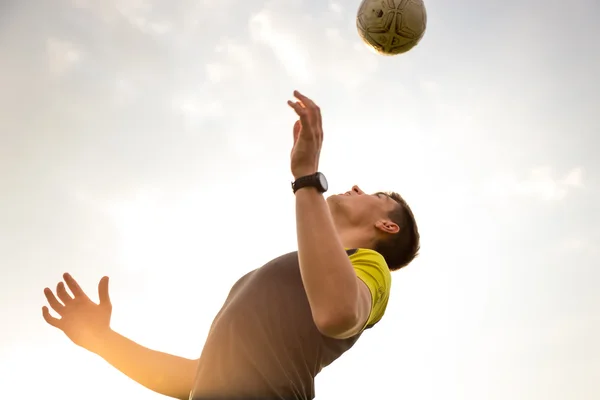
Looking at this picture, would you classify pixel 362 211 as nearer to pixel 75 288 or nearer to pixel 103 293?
pixel 103 293

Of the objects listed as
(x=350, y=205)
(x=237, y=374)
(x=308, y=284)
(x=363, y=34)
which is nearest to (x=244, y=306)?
(x=237, y=374)

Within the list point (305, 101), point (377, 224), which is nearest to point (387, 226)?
point (377, 224)

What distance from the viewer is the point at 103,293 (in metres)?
4.34

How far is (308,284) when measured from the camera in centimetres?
272

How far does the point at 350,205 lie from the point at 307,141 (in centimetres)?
175

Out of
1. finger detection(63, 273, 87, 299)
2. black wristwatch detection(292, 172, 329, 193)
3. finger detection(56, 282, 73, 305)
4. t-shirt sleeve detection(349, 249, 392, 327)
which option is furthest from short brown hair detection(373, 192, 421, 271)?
finger detection(56, 282, 73, 305)

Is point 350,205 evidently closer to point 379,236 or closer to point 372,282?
point 379,236

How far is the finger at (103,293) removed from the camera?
14.1 ft

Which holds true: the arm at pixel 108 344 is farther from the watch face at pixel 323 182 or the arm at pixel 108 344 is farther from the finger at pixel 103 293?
the watch face at pixel 323 182

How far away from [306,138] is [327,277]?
2.64 ft

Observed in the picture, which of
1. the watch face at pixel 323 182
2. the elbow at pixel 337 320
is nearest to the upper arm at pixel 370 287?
the elbow at pixel 337 320

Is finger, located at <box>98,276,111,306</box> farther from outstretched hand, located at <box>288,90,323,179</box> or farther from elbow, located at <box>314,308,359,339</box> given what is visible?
elbow, located at <box>314,308,359,339</box>

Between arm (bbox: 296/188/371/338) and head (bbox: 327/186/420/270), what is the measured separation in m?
1.65

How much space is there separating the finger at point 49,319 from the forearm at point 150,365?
1.41 ft
